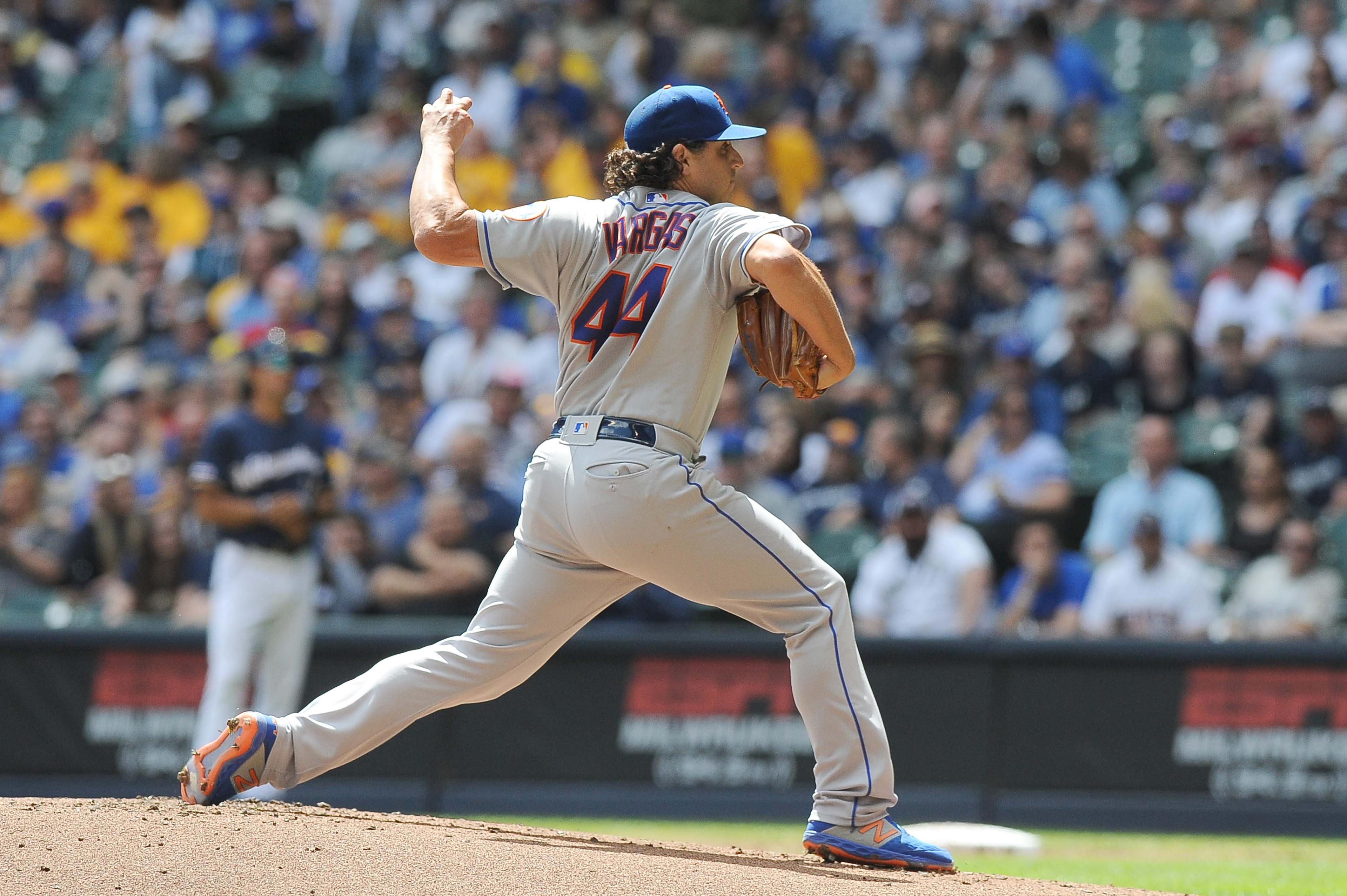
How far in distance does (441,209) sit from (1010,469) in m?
6.34

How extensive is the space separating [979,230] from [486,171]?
13.1 feet

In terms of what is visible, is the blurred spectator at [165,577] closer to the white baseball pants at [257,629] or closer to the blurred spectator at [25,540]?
the blurred spectator at [25,540]

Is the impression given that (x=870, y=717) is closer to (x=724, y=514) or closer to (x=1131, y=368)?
(x=724, y=514)

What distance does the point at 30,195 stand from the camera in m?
14.8

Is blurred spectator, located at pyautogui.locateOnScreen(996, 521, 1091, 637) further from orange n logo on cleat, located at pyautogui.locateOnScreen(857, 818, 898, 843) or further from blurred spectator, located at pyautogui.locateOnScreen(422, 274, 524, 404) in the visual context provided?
orange n logo on cleat, located at pyautogui.locateOnScreen(857, 818, 898, 843)

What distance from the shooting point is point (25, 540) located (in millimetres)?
10469

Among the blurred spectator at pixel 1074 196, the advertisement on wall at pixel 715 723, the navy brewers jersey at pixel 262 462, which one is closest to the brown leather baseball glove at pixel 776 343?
the navy brewers jersey at pixel 262 462

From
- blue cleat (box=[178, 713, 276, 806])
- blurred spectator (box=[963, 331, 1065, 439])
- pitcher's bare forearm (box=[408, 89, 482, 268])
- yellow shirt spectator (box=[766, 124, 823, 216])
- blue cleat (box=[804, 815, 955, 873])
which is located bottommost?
blue cleat (box=[804, 815, 955, 873])

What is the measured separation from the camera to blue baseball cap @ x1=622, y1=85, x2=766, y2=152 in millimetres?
4414

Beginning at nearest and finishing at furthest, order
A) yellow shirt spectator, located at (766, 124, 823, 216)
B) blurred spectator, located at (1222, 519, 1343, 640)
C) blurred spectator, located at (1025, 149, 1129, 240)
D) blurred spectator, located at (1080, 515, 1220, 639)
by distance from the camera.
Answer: blurred spectator, located at (1222, 519, 1343, 640), blurred spectator, located at (1080, 515, 1220, 639), blurred spectator, located at (1025, 149, 1129, 240), yellow shirt spectator, located at (766, 124, 823, 216)

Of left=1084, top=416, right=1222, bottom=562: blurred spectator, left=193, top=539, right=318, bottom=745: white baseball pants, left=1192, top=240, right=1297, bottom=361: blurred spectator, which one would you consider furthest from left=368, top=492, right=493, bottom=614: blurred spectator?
left=1192, top=240, right=1297, bottom=361: blurred spectator

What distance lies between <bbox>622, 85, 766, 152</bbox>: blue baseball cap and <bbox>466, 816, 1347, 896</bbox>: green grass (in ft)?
7.47

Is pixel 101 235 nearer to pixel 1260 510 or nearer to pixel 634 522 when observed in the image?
pixel 1260 510

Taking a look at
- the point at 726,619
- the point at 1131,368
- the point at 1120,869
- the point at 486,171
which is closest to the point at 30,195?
the point at 486,171
